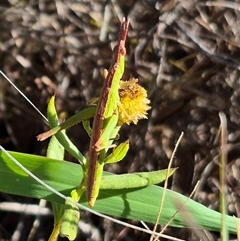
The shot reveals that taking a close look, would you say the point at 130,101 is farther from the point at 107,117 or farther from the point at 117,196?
the point at 117,196

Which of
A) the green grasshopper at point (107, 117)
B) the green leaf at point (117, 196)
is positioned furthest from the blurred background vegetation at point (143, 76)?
the green grasshopper at point (107, 117)

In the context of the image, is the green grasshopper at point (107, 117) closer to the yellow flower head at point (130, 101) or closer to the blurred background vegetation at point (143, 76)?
the yellow flower head at point (130, 101)

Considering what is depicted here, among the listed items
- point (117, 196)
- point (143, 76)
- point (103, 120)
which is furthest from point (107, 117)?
point (143, 76)

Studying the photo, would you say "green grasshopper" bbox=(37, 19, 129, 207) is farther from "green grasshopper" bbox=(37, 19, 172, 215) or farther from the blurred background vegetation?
the blurred background vegetation

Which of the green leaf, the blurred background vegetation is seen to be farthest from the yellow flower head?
the blurred background vegetation

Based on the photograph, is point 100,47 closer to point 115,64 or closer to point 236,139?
point 236,139
